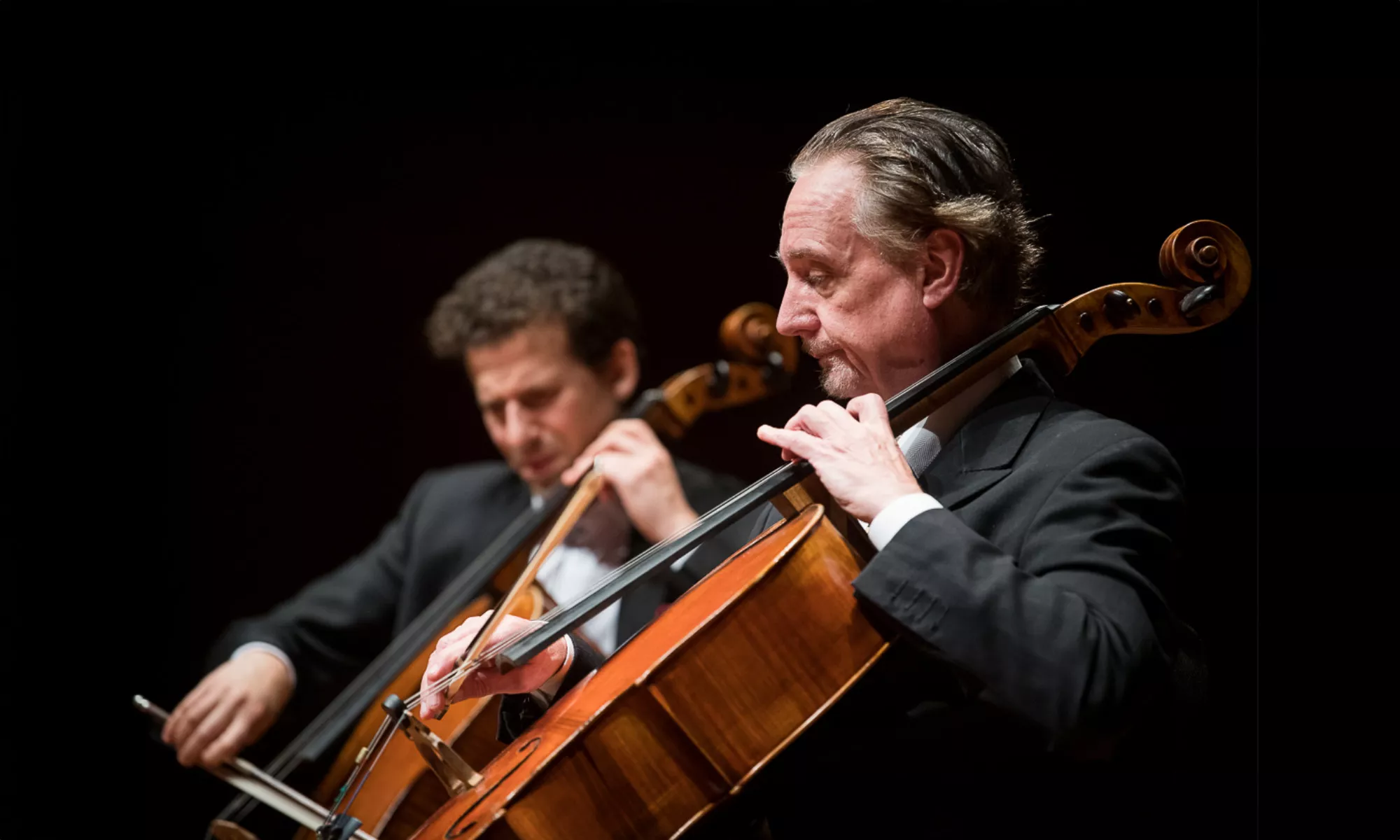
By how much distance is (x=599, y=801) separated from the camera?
4.20ft

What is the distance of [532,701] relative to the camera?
161cm

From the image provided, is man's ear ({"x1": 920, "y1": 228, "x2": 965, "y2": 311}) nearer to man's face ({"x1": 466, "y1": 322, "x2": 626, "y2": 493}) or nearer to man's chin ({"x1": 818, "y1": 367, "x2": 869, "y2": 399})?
man's chin ({"x1": 818, "y1": 367, "x2": 869, "y2": 399})

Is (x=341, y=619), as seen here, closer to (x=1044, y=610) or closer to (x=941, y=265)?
(x=941, y=265)

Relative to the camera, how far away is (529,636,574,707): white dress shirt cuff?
157 cm

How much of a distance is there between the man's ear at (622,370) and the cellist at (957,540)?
120cm

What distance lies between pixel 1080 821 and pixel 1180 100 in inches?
49.1

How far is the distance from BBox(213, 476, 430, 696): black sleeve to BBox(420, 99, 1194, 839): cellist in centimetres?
129

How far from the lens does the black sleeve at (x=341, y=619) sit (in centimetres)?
275

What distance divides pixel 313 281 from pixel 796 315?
1.89 metres

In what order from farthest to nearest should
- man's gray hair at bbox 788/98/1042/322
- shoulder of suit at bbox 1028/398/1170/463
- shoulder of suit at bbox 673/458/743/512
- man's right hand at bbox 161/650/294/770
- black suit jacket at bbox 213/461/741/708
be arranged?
black suit jacket at bbox 213/461/741/708 → shoulder of suit at bbox 673/458/743/512 → man's right hand at bbox 161/650/294/770 → man's gray hair at bbox 788/98/1042/322 → shoulder of suit at bbox 1028/398/1170/463

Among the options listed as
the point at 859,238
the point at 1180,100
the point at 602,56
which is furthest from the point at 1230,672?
the point at 602,56

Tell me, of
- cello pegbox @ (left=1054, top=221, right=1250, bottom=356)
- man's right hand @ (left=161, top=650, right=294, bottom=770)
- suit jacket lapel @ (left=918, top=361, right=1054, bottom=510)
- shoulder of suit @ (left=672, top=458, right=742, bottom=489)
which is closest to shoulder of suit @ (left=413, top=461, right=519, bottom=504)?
shoulder of suit @ (left=672, top=458, right=742, bottom=489)

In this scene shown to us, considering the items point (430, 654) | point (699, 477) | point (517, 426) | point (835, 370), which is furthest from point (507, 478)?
point (835, 370)

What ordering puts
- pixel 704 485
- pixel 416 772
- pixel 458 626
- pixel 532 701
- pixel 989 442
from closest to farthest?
pixel 989 442 < pixel 532 701 < pixel 458 626 < pixel 416 772 < pixel 704 485
